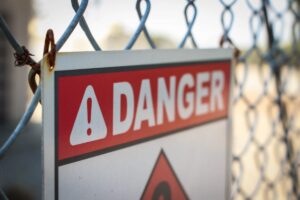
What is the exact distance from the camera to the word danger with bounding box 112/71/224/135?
2.31 feet

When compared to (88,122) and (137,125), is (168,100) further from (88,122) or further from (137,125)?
(88,122)

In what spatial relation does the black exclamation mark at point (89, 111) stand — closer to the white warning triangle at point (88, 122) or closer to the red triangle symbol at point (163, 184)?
the white warning triangle at point (88, 122)

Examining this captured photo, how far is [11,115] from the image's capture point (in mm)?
6789

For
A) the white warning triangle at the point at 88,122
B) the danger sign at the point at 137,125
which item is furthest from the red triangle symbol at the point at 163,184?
the white warning triangle at the point at 88,122

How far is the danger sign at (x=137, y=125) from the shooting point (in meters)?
0.61

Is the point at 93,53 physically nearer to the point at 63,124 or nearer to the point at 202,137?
the point at 63,124

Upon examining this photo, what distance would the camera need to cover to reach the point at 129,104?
2.36 ft

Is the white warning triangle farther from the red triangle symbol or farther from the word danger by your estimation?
the red triangle symbol

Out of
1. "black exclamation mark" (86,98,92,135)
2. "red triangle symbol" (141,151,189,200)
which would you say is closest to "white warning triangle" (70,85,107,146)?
"black exclamation mark" (86,98,92,135)

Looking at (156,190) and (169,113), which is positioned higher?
(169,113)

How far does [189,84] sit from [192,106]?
45 millimetres

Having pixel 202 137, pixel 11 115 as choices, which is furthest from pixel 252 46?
pixel 11 115

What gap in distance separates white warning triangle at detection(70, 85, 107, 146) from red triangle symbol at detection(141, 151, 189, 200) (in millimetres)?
161

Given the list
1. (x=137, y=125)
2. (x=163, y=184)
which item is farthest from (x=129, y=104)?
(x=163, y=184)
